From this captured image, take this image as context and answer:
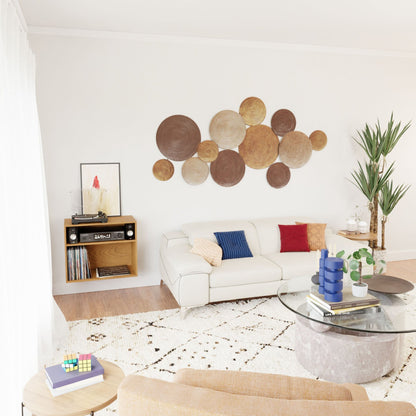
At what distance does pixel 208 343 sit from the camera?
3.50 m

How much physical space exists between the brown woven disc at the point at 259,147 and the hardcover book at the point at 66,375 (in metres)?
3.39

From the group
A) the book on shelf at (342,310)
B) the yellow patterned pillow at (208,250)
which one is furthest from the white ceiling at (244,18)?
the book on shelf at (342,310)

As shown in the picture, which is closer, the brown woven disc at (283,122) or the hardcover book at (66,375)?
the hardcover book at (66,375)

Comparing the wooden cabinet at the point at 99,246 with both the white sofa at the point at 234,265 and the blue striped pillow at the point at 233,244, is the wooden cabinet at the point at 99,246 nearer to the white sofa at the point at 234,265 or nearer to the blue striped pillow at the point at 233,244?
the white sofa at the point at 234,265

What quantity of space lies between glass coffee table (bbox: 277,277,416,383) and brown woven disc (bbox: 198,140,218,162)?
2.28m

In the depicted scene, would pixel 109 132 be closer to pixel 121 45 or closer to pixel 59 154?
pixel 59 154

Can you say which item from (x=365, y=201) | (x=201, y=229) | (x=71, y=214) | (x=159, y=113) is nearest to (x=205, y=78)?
(x=159, y=113)

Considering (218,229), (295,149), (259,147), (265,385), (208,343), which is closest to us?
(265,385)

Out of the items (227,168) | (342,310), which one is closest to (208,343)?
(342,310)

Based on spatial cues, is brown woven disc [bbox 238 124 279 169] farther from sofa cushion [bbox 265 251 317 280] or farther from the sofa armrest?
the sofa armrest

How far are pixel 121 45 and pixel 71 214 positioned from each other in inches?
71.4

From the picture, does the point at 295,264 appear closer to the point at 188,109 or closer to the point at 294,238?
the point at 294,238

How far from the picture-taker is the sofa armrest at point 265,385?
5.12 ft

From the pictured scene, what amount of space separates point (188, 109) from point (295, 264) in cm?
201
